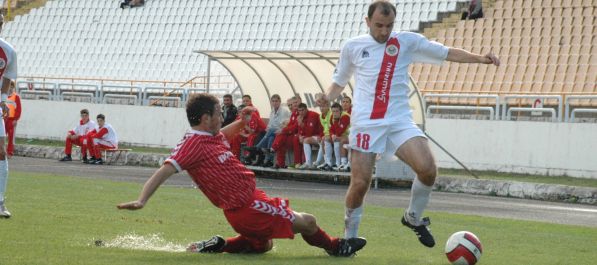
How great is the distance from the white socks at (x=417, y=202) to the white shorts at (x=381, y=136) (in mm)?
391

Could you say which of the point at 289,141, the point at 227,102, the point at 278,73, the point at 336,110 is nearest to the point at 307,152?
the point at 289,141

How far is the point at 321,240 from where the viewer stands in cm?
905

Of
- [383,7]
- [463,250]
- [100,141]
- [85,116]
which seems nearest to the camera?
[463,250]

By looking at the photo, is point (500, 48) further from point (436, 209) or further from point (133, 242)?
point (133, 242)

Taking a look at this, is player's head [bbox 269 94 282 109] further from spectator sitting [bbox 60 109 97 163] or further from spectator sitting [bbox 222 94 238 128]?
spectator sitting [bbox 60 109 97 163]

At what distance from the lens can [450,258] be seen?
Answer: 8.76 m

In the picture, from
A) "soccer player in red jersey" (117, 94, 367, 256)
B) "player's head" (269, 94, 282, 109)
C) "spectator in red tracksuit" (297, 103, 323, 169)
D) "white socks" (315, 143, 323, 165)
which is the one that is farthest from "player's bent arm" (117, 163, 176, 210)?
"player's head" (269, 94, 282, 109)

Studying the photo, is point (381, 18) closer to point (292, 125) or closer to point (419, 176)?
point (419, 176)

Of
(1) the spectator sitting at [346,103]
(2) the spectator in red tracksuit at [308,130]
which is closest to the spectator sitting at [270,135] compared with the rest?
(2) the spectator in red tracksuit at [308,130]

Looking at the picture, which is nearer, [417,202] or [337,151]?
[417,202]

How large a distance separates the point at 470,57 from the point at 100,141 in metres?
20.8

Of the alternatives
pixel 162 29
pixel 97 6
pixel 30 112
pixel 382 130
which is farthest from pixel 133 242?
pixel 97 6

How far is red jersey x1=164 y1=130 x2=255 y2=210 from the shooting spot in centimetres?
870

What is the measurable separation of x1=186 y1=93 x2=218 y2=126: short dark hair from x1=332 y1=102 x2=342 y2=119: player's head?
46.6 ft
